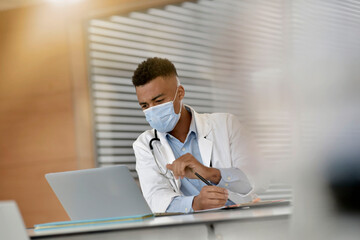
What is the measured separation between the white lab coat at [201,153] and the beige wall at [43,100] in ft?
7.47

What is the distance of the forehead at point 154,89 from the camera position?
2418 mm

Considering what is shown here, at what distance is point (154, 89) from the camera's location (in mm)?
2426

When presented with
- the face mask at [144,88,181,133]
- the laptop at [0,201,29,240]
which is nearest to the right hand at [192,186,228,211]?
the face mask at [144,88,181,133]

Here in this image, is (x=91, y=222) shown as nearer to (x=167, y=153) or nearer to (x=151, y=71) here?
(x=167, y=153)

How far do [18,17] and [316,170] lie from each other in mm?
5087

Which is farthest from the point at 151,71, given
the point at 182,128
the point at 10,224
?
the point at 10,224

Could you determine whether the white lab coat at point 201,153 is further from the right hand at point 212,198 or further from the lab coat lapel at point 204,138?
the right hand at point 212,198

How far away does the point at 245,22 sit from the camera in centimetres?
40

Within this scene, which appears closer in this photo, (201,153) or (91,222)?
(91,222)

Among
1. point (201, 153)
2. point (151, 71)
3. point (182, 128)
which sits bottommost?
point (201, 153)

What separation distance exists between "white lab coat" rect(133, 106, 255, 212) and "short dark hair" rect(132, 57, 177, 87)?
0.28m

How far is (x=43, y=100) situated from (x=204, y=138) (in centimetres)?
281

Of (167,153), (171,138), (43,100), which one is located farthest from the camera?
(43,100)

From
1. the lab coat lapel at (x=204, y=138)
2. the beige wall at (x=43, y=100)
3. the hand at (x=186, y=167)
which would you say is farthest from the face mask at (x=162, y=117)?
the beige wall at (x=43, y=100)
